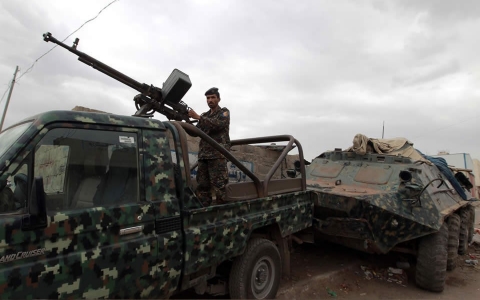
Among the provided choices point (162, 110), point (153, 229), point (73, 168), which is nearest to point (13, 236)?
point (73, 168)

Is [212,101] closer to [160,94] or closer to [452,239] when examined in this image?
[160,94]

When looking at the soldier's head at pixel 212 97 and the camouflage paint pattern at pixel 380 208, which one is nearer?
the soldier's head at pixel 212 97

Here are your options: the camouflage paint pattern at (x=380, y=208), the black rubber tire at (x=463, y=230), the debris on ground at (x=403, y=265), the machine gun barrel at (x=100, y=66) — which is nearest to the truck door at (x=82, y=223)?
the machine gun barrel at (x=100, y=66)

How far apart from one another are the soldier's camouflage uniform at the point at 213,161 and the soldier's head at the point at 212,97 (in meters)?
0.09

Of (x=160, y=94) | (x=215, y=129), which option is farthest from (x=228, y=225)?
(x=160, y=94)

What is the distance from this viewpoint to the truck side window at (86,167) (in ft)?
6.52

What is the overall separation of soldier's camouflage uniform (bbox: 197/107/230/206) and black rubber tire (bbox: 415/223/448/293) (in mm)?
3453

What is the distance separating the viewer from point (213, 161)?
3.25 m

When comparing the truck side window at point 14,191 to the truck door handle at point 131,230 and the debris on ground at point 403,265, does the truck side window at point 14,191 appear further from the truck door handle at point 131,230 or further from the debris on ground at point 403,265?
the debris on ground at point 403,265

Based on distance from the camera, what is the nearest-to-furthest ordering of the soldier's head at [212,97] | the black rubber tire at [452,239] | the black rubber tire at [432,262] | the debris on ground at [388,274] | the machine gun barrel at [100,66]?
1. the soldier's head at [212,97]
2. the machine gun barrel at [100,66]
3. the black rubber tire at [432,262]
4. the debris on ground at [388,274]
5. the black rubber tire at [452,239]

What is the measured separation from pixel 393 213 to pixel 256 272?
2409 mm

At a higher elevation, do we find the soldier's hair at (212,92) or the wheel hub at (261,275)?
the soldier's hair at (212,92)

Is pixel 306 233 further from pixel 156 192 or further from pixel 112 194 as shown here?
pixel 112 194

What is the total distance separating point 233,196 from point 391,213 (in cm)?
264
